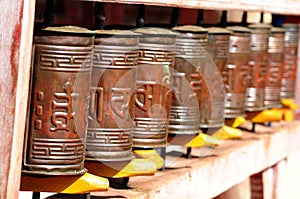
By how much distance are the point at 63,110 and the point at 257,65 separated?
152cm

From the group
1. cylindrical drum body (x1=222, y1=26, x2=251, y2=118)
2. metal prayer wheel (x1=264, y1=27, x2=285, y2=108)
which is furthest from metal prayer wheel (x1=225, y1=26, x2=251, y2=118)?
metal prayer wheel (x1=264, y1=27, x2=285, y2=108)

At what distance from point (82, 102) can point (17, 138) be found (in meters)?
0.26

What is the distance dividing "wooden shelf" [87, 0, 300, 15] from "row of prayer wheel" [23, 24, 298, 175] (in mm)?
78

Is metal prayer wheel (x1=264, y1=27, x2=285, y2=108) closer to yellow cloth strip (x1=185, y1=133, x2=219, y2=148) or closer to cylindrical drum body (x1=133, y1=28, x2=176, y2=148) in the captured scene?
yellow cloth strip (x1=185, y1=133, x2=219, y2=148)

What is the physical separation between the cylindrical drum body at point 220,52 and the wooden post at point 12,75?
1.10 metres

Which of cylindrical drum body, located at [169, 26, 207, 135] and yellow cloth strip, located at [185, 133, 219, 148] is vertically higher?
cylindrical drum body, located at [169, 26, 207, 135]

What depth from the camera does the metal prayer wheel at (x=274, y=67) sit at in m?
3.92

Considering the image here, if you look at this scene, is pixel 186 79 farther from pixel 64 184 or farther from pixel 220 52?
pixel 64 184

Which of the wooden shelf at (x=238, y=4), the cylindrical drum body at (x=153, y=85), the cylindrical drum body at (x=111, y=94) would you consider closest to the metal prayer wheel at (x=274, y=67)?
the wooden shelf at (x=238, y=4)

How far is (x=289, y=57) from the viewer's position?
4.24 meters

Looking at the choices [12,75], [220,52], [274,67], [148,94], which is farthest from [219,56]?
[12,75]

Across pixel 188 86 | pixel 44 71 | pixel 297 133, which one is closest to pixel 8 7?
pixel 44 71

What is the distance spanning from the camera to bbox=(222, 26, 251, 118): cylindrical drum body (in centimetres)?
348

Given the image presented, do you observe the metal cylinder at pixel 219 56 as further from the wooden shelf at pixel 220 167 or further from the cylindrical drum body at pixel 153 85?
the cylindrical drum body at pixel 153 85
